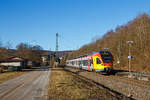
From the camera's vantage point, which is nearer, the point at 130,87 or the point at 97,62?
the point at 130,87

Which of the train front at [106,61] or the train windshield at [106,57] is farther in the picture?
the train windshield at [106,57]

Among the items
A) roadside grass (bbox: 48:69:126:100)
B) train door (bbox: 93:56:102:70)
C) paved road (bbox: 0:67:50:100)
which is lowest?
paved road (bbox: 0:67:50:100)

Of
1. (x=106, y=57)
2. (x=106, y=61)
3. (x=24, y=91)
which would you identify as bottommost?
(x=24, y=91)

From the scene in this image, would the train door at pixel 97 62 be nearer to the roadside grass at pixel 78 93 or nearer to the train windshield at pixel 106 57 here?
the train windshield at pixel 106 57

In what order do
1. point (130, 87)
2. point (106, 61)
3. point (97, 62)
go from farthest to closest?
point (97, 62) → point (106, 61) → point (130, 87)

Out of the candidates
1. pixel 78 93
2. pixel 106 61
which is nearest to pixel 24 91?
pixel 78 93

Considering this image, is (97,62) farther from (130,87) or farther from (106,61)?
(130,87)

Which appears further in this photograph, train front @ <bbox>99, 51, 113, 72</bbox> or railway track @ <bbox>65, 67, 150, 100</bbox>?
train front @ <bbox>99, 51, 113, 72</bbox>

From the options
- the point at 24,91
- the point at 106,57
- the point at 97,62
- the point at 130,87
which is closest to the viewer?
the point at 24,91

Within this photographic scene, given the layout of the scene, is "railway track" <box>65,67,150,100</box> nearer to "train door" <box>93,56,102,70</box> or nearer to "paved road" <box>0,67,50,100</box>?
"paved road" <box>0,67,50,100</box>

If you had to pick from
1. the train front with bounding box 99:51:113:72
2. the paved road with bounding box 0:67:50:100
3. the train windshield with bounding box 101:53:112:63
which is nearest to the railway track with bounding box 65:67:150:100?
the paved road with bounding box 0:67:50:100

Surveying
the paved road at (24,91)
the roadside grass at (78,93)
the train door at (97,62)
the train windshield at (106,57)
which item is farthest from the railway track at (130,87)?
the train door at (97,62)

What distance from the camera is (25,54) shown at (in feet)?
264

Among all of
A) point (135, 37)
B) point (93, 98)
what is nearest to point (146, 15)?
point (135, 37)
